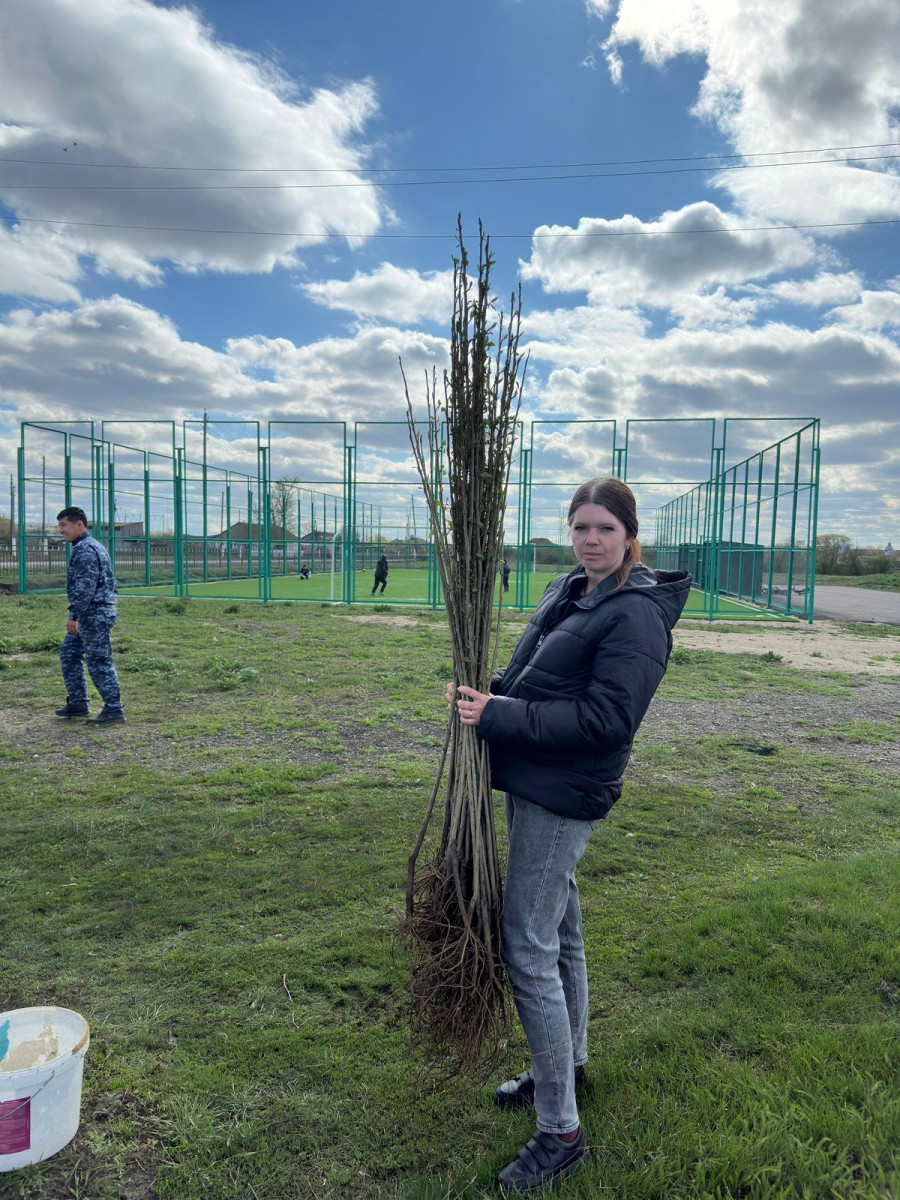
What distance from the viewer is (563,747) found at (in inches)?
75.1

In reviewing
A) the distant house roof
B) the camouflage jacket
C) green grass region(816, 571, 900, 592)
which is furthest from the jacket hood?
green grass region(816, 571, 900, 592)

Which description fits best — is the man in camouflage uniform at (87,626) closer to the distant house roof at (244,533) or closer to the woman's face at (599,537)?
the woman's face at (599,537)

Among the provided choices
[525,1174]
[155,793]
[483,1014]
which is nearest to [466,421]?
[483,1014]

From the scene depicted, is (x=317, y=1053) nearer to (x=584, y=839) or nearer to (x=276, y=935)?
(x=276, y=935)

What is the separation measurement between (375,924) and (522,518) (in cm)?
1466

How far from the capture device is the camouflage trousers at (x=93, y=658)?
6.68 metres

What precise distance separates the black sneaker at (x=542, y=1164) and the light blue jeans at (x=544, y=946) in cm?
3

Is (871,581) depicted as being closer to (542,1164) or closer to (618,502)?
(618,502)

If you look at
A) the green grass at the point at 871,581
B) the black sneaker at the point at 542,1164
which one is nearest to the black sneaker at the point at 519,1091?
the black sneaker at the point at 542,1164

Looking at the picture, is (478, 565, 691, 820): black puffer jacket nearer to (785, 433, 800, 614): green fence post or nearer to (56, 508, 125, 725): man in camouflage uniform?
(56, 508, 125, 725): man in camouflage uniform

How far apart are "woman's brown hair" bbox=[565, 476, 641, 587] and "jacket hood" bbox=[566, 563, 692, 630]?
27 mm

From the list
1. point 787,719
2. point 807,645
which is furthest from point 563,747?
point 807,645

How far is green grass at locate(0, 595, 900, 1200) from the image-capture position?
203 centimetres

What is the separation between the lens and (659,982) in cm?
290
